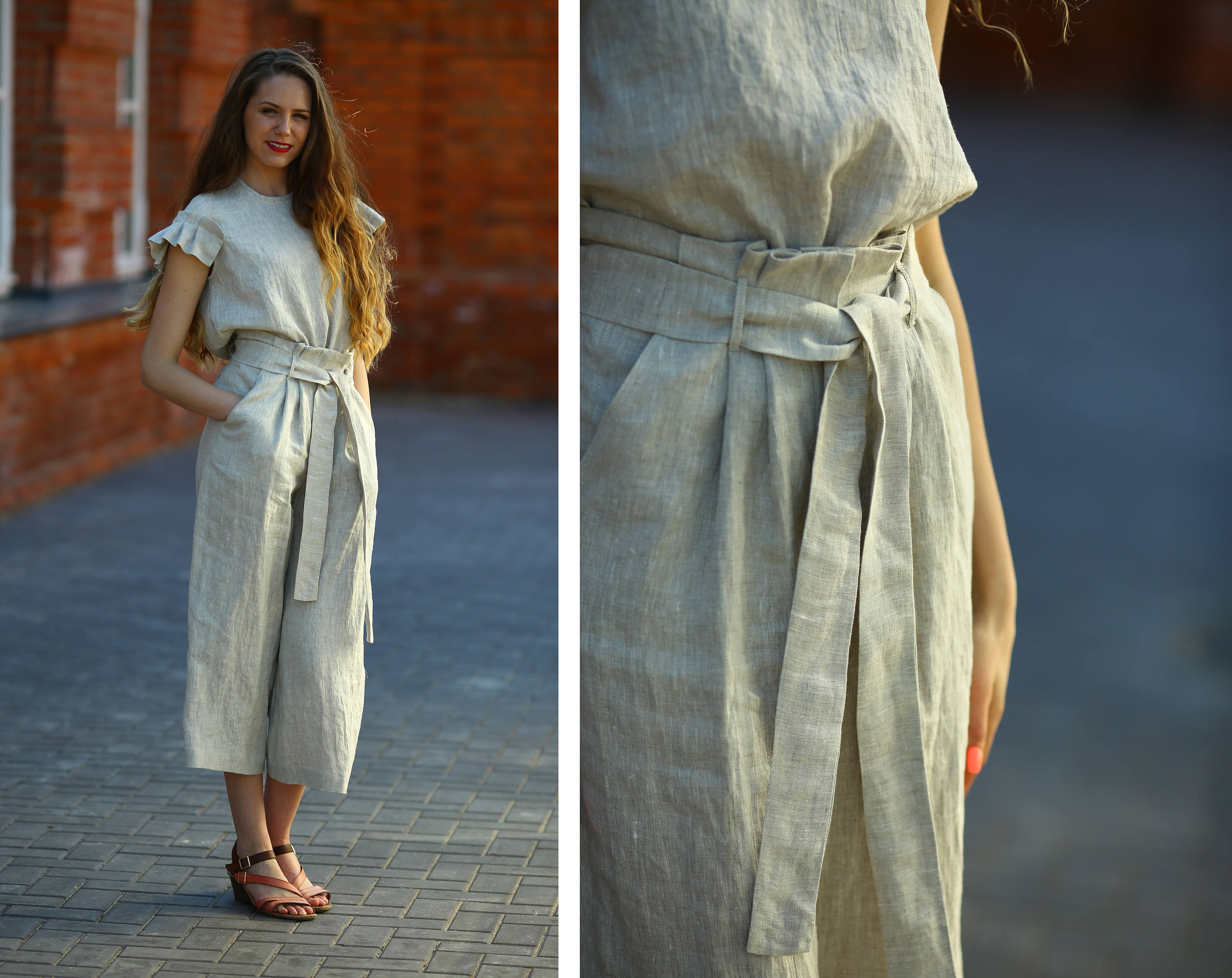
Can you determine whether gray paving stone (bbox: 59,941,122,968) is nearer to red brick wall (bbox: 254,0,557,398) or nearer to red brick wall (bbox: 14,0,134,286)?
red brick wall (bbox: 14,0,134,286)

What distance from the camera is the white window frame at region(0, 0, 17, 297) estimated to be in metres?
6.45

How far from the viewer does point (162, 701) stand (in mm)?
3484

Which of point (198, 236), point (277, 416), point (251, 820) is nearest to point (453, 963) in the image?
point (251, 820)

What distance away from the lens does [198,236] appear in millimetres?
1563

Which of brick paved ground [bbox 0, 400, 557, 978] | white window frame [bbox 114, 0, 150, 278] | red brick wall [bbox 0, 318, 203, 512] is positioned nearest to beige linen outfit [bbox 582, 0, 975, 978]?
brick paved ground [bbox 0, 400, 557, 978]

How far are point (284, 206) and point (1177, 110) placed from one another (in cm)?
→ 150

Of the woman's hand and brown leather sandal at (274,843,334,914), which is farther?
brown leather sandal at (274,843,334,914)

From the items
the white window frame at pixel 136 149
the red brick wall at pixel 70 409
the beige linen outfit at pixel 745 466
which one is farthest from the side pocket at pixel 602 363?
the white window frame at pixel 136 149

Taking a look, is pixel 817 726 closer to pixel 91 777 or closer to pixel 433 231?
pixel 91 777

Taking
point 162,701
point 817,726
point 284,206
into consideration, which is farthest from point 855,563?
point 162,701

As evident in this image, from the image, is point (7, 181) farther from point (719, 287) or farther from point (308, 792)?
point (719, 287)

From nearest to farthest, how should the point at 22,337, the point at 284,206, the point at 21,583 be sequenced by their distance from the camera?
1. the point at 284,206
2. the point at 21,583
3. the point at 22,337

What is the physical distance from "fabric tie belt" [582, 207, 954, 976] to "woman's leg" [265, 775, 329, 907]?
2.95ft

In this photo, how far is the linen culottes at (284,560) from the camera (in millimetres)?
1603
